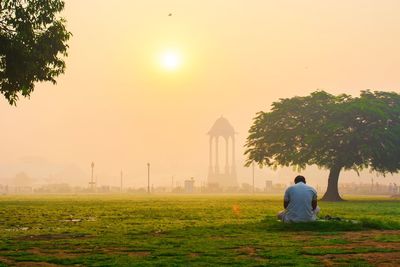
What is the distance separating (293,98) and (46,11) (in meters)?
39.1

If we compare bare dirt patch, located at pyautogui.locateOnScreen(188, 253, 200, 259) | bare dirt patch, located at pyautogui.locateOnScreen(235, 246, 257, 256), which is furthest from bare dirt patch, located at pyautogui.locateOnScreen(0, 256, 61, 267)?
bare dirt patch, located at pyautogui.locateOnScreen(235, 246, 257, 256)

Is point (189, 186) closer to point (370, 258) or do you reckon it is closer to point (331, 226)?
point (331, 226)

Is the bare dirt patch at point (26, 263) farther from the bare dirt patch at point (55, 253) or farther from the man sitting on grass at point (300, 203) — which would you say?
the man sitting on grass at point (300, 203)

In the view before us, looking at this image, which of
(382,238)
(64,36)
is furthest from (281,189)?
(382,238)

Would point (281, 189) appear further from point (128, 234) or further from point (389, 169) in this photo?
point (128, 234)

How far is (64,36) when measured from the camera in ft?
89.7

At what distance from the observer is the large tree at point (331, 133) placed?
54.4 meters

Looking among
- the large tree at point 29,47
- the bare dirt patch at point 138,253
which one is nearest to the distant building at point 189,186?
the large tree at point 29,47

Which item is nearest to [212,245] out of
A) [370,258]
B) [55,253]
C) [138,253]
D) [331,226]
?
[138,253]

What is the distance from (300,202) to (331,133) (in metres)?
38.9

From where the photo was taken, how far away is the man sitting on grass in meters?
16.8

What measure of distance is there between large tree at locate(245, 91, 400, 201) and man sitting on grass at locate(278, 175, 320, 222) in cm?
3687

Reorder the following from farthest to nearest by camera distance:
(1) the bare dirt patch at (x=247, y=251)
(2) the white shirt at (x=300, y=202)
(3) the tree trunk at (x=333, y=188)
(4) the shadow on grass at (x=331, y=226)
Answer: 1. (3) the tree trunk at (x=333, y=188)
2. (4) the shadow on grass at (x=331, y=226)
3. (2) the white shirt at (x=300, y=202)
4. (1) the bare dirt patch at (x=247, y=251)

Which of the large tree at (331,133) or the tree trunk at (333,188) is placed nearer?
the large tree at (331,133)
